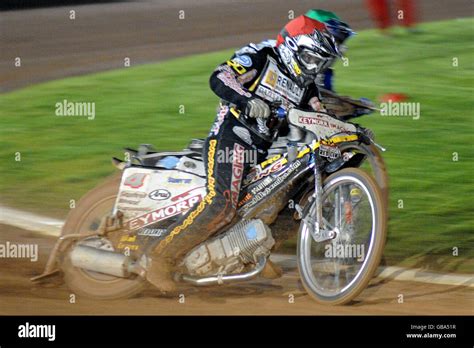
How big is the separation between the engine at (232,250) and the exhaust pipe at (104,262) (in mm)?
418

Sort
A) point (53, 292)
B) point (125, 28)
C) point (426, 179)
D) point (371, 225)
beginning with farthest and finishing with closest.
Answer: point (125, 28), point (426, 179), point (53, 292), point (371, 225)

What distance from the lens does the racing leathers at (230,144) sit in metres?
7.30

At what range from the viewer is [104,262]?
7668 mm

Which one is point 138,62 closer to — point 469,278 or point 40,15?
point 40,15

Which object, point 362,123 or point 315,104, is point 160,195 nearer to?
point 315,104

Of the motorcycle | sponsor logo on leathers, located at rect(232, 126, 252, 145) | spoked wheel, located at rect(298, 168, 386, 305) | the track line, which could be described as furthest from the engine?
the track line

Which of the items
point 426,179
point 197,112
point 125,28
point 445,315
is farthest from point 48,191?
point 125,28

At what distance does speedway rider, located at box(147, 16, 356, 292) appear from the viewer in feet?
23.9

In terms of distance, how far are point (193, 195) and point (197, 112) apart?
14.1ft

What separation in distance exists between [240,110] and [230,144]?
0.25m

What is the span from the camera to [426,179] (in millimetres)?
10008

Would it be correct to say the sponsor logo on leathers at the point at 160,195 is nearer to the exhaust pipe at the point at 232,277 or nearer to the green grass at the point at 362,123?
the exhaust pipe at the point at 232,277

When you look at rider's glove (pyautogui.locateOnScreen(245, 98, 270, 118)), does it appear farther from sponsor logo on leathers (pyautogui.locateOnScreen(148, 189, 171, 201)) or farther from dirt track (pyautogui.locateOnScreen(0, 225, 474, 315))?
dirt track (pyautogui.locateOnScreen(0, 225, 474, 315))

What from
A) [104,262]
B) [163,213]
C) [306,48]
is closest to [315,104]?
[306,48]
